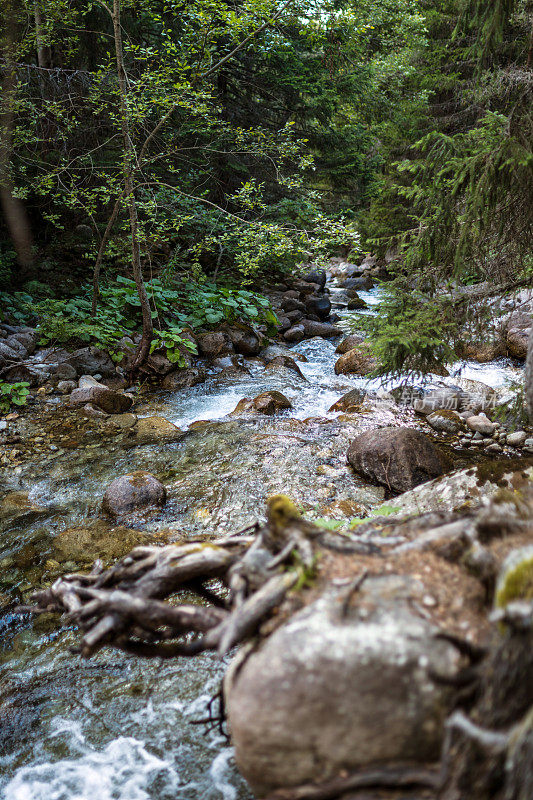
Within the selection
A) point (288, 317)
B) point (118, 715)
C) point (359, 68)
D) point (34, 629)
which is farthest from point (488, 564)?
point (359, 68)

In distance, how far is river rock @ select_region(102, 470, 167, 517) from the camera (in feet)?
17.2

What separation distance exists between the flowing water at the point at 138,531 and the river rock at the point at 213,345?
859mm

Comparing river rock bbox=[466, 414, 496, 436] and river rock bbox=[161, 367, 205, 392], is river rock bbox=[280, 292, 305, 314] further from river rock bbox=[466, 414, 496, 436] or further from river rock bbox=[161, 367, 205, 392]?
river rock bbox=[466, 414, 496, 436]

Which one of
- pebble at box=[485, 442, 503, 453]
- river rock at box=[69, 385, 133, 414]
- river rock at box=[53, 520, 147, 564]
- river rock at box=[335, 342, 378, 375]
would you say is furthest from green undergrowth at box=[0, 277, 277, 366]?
pebble at box=[485, 442, 503, 453]

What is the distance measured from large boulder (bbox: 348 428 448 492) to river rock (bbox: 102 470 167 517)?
260cm

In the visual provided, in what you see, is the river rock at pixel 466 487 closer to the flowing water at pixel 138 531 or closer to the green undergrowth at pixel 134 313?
the flowing water at pixel 138 531

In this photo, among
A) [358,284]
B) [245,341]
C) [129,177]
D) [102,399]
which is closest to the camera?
[129,177]

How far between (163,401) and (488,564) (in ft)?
24.8

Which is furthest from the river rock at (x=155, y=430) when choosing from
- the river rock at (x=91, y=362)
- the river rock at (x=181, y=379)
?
the river rock at (x=91, y=362)

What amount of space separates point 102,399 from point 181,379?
187cm

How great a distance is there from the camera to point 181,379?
30.6 ft

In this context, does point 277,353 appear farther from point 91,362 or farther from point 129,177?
point 129,177

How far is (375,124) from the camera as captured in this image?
15.3 metres

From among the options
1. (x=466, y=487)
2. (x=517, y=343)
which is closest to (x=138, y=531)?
(x=466, y=487)
